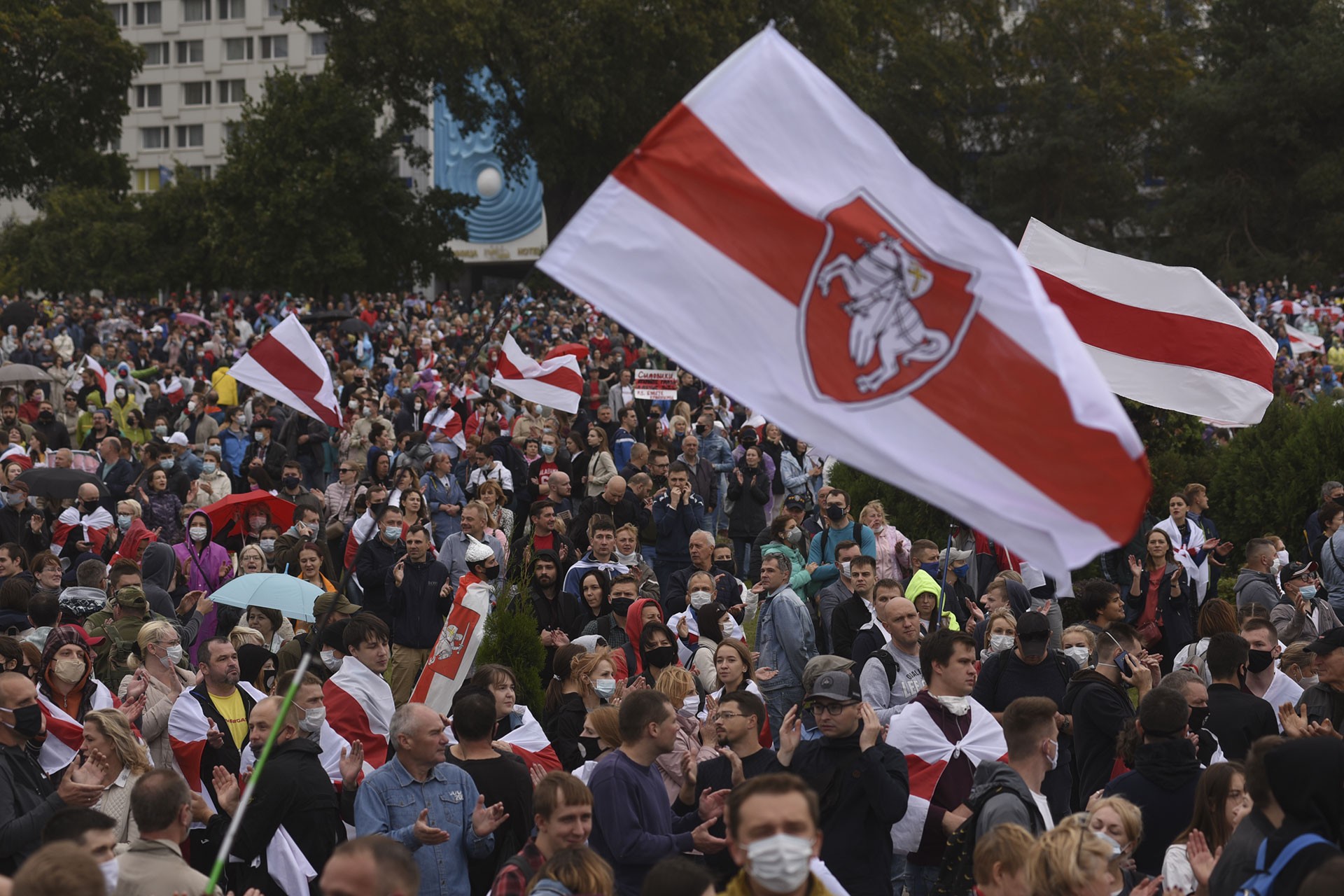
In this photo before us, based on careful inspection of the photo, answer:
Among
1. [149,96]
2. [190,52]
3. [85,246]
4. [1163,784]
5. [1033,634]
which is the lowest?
[1163,784]

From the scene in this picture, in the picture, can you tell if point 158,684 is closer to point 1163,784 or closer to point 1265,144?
point 1163,784

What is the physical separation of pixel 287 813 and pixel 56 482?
952cm

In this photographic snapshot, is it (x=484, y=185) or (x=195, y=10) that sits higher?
(x=195, y=10)

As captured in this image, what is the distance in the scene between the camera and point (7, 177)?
62156 mm

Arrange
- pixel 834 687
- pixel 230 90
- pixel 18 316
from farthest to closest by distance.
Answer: pixel 230 90
pixel 18 316
pixel 834 687

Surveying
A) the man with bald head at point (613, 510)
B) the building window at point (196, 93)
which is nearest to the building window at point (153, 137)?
the building window at point (196, 93)

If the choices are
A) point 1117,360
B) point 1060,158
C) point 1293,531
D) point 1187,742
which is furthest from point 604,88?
point 1187,742

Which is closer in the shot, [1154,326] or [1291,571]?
[1154,326]

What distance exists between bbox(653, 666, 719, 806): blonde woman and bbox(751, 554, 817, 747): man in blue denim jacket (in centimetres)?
181

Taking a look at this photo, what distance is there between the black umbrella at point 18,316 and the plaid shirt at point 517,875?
32.8 m

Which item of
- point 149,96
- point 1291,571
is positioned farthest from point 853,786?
point 149,96

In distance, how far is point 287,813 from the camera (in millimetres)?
6754

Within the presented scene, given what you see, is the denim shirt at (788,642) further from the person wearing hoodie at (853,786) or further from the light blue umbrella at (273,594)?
the person wearing hoodie at (853,786)

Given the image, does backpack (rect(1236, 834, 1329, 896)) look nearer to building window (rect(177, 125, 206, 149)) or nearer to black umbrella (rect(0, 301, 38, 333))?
black umbrella (rect(0, 301, 38, 333))
